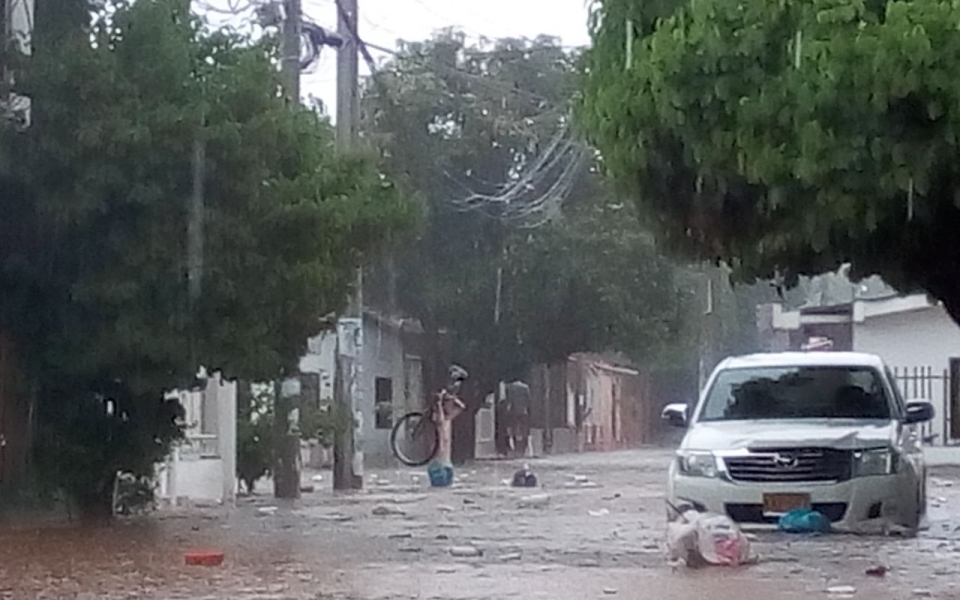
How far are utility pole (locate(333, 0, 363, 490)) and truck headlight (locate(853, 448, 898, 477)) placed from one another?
12.8m

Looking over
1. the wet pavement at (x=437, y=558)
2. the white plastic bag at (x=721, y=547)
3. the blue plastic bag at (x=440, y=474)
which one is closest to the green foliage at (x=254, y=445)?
the wet pavement at (x=437, y=558)

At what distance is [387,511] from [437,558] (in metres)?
7.32

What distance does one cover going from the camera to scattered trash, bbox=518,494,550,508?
2389 centimetres

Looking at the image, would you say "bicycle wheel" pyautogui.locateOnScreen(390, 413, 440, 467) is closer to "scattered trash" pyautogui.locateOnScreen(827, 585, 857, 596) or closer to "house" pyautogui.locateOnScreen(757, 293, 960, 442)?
"house" pyautogui.locateOnScreen(757, 293, 960, 442)

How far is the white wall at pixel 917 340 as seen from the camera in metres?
39.5

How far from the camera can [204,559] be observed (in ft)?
48.8

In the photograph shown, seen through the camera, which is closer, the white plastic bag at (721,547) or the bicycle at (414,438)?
the white plastic bag at (721,547)

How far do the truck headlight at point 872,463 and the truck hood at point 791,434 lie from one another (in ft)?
0.19

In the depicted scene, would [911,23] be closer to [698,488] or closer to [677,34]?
[677,34]

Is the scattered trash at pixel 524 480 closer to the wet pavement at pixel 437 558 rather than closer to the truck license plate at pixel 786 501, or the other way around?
the wet pavement at pixel 437 558

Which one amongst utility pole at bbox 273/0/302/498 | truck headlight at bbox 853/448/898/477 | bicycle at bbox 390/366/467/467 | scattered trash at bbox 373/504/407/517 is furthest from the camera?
bicycle at bbox 390/366/467/467

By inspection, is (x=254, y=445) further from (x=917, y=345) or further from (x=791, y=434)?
(x=917, y=345)

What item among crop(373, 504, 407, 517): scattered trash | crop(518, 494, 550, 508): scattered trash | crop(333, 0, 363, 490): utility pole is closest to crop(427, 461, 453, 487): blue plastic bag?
crop(333, 0, 363, 490): utility pole

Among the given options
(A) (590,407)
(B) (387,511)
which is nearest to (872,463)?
(B) (387,511)
